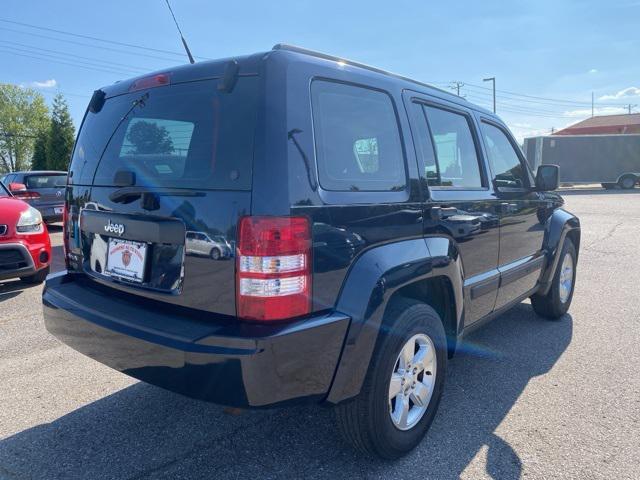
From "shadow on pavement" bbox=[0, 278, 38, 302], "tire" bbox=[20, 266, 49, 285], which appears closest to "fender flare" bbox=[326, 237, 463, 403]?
"shadow on pavement" bbox=[0, 278, 38, 302]

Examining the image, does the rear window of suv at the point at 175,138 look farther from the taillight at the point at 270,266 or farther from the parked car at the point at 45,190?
the parked car at the point at 45,190

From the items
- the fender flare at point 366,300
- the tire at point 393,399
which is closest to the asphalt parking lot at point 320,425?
the tire at point 393,399

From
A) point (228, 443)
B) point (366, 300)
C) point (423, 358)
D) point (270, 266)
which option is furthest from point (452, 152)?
point (228, 443)

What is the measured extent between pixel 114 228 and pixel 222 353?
965mm

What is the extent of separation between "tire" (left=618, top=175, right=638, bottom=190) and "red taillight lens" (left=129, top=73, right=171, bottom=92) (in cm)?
2891

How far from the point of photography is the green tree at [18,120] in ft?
205

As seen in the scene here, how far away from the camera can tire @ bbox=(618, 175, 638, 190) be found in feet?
83.6

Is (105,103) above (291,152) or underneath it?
above

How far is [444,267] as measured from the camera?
104 inches

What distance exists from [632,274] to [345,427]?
6.07 m

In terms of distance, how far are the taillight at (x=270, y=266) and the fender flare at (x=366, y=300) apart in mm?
252

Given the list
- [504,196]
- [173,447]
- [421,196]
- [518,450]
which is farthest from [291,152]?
[504,196]

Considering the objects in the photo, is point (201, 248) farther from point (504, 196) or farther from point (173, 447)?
point (504, 196)

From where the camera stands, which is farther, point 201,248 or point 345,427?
point 345,427
